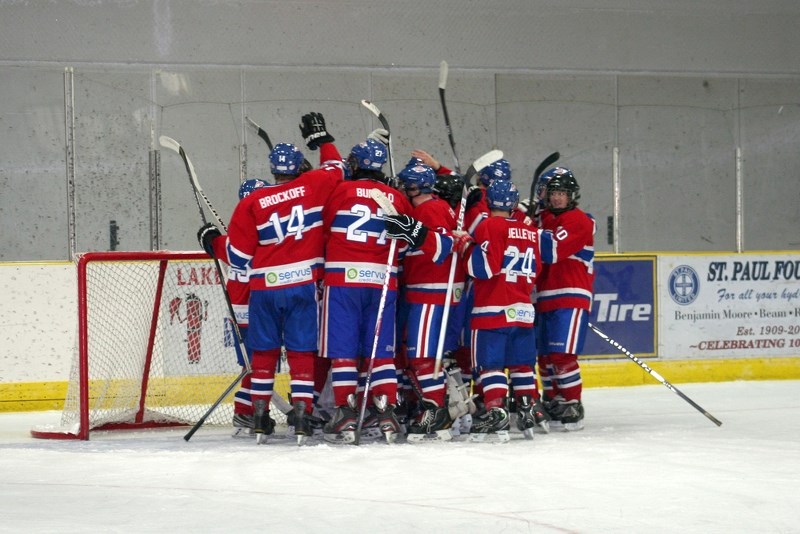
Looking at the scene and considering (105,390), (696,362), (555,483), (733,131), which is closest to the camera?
(555,483)

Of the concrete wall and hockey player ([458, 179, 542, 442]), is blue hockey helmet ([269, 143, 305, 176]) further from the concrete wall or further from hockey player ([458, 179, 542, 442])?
the concrete wall

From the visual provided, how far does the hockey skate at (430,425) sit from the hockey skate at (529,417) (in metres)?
0.36

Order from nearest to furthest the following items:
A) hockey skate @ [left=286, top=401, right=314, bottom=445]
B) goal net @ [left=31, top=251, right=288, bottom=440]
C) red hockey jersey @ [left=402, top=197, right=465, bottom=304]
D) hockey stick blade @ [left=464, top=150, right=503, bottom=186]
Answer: hockey skate @ [left=286, top=401, right=314, bottom=445], red hockey jersey @ [left=402, top=197, right=465, bottom=304], hockey stick blade @ [left=464, top=150, right=503, bottom=186], goal net @ [left=31, top=251, right=288, bottom=440]

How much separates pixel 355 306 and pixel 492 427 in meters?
0.84

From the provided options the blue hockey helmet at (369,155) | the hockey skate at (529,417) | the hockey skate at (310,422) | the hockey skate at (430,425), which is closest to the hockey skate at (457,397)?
the hockey skate at (430,425)

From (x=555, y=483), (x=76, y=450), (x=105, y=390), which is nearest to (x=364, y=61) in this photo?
(x=105, y=390)

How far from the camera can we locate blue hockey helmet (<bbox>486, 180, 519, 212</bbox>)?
5637 mm

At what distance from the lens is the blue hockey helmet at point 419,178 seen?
5727 mm

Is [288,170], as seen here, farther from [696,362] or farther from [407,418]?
[696,362]

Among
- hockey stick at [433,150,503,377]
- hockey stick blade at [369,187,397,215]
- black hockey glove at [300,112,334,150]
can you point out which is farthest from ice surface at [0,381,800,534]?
black hockey glove at [300,112,334,150]

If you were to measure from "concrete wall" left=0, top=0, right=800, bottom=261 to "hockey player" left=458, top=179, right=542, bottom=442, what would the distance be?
3988mm

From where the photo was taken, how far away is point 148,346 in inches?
251

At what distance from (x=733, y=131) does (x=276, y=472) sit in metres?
7.69

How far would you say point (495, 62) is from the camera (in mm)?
10641
